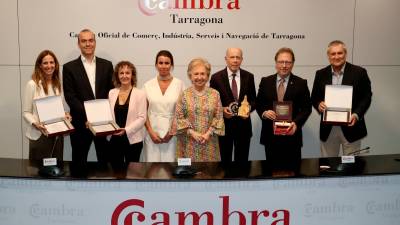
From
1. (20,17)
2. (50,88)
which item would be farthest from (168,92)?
(20,17)

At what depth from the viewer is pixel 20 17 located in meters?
4.85

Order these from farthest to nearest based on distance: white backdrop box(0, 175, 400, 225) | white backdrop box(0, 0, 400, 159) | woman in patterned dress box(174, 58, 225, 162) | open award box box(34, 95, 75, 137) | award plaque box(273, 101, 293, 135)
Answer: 1. white backdrop box(0, 0, 400, 159)
2. award plaque box(273, 101, 293, 135)
3. woman in patterned dress box(174, 58, 225, 162)
4. open award box box(34, 95, 75, 137)
5. white backdrop box(0, 175, 400, 225)

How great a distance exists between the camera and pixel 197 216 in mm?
2732

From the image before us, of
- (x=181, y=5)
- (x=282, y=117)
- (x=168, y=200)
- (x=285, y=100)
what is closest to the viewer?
(x=168, y=200)

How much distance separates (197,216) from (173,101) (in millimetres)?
1453

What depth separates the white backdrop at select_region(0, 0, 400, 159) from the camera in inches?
192

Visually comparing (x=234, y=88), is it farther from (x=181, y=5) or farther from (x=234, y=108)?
(x=181, y=5)

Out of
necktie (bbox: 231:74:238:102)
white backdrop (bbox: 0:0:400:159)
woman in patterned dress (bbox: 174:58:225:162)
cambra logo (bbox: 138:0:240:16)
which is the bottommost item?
woman in patterned dress (bbox: 174:58:225:162)

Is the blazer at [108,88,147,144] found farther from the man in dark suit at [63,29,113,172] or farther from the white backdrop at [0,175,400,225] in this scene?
the white backdrop at [0,175,400,225]

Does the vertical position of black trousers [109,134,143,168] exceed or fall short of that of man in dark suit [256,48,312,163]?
it falls short

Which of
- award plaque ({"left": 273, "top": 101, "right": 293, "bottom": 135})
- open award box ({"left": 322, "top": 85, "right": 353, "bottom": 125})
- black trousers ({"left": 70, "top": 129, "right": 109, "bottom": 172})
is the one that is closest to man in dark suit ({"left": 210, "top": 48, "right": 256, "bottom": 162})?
award plaque ({"left": 273, "top": 101, "right": 293, "bottom": 135})

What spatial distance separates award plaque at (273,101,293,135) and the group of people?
36 mm

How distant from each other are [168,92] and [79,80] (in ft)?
2.70

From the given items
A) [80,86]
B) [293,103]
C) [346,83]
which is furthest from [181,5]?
[346,83]
